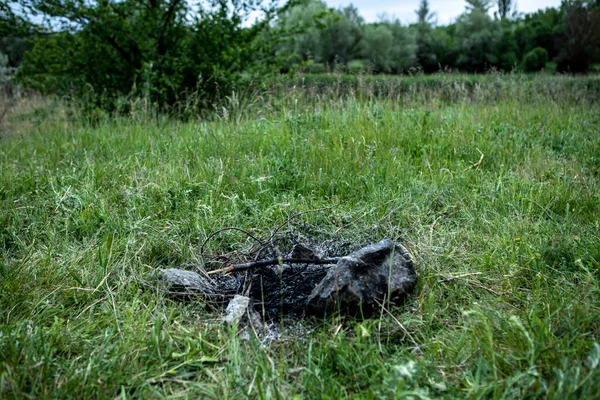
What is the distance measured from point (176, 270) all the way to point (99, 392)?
0.91 meters

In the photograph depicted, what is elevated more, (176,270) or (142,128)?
(142,128)

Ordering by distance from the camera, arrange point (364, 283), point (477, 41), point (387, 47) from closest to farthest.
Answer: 1. point (364, 283)
2. point (387, 47)
3. point (477, 41)

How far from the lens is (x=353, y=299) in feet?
6.91

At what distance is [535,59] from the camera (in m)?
21.5

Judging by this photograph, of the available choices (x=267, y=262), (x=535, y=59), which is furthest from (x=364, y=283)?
(x=535, y=59)

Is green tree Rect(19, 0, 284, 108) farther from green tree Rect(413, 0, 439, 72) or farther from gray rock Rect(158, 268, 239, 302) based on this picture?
green tree Rect(413, 0, 439, 72)

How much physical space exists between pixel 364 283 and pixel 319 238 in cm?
76

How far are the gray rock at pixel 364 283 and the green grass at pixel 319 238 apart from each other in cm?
9

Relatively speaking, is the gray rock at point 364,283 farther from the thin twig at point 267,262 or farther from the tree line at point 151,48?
the tree line at point 151,48

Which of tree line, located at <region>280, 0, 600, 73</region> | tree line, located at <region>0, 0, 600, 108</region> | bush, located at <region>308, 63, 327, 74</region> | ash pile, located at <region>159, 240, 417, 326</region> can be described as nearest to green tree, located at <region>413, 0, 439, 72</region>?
tree line, located at <region>280, 0, 600, 73</region>

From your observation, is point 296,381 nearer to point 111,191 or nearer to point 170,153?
point 111,191

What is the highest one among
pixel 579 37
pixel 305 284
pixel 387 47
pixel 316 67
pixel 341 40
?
pixel 341 40

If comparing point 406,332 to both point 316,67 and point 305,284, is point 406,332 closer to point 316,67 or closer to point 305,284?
point 305,284

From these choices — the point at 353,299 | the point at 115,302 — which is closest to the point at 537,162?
the point at 353,299
